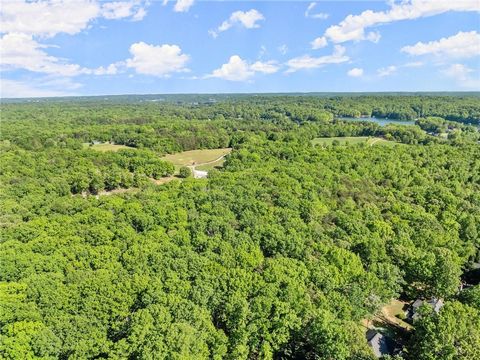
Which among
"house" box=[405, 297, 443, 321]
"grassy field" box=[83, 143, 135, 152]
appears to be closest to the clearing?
"grassy field" box=[83, 143, 135, 152]

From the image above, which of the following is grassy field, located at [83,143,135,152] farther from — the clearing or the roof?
the roof

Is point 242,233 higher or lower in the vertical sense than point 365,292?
higher

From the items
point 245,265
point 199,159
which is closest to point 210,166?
point 199,159

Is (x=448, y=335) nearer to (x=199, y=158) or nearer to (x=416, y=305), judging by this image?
(x=416, y=305)

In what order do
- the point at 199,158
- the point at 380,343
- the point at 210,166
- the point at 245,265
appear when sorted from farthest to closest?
the point at 199,158, the point at 210,166, the point at 245,265, the point at 380,343

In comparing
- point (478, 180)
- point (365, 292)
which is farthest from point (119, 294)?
point (478, 180)

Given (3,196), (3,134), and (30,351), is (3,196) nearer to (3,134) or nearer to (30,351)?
(30,351)
